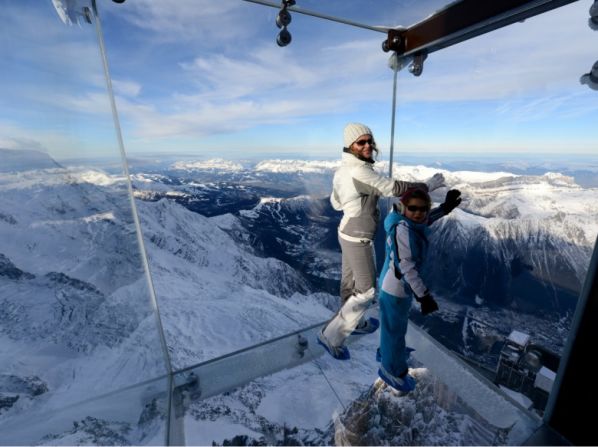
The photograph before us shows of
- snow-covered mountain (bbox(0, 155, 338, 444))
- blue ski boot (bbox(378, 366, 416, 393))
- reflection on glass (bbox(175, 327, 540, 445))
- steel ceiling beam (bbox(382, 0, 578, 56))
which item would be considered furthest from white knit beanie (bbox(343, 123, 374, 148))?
reflection on glass (bbox(175, 327, 540, 445))

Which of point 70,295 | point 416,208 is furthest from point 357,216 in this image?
point 70,295

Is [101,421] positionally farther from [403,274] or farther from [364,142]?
[364,142]

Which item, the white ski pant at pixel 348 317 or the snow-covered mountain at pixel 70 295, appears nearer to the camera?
the snow-covered mountain at pixel 70 295

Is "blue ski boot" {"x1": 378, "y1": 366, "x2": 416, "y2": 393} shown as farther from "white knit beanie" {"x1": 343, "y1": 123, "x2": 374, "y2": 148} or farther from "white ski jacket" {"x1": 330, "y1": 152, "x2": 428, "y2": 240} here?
"white knit beanie" {"x1": 343, "y1": 123, "x2": 374, "y2": 148}

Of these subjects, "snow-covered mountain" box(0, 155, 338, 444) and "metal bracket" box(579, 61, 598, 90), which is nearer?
"snow-covered mountain" box(0, 155, 338, 444)

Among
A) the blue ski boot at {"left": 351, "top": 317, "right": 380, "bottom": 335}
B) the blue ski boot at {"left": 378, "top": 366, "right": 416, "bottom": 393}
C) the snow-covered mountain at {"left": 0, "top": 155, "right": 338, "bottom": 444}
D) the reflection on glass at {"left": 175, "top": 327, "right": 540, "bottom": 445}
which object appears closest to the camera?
the snow-covered mountain at {"left": 0, "top": 155, "right": 338, "bottom": 444}

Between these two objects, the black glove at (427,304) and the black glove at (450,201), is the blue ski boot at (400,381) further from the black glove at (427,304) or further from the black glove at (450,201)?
the black glove at (450,201)

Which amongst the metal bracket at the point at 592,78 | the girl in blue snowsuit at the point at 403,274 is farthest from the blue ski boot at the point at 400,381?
the metal bracket at the point at 592,78

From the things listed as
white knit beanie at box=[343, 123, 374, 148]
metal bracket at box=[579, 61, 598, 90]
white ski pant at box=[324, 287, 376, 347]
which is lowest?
white ski pant at box=[324, 287, 376, 347]

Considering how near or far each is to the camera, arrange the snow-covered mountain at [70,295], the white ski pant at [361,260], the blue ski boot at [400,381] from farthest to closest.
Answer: the white ski pant at [361,260] → the blue ski boot at [400,381] → the snow-covered mountain at [70,295]

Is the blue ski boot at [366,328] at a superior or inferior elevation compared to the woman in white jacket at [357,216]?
inferior

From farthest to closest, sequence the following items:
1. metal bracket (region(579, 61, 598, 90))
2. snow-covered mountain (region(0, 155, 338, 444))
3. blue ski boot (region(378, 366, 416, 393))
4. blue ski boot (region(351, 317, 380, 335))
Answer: blue ski boot (region(351, 317, 380, 335))
blue ski boot (region(378, 366, 416, 393))
metal bracket (region(579, 61, 598, 90))
snow-covered mountain (region(0, 155, 338, 444))
